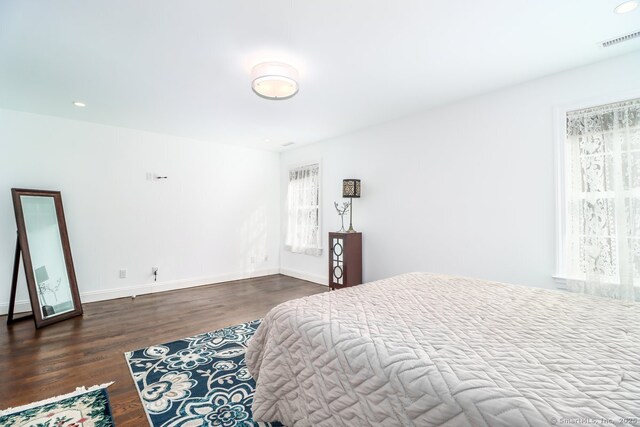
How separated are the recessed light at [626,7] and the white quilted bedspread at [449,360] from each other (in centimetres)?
185

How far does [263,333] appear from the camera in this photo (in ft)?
5.85

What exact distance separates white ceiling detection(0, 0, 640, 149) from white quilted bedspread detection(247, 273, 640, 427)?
1.85 m

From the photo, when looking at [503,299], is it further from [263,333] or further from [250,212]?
[250,212]

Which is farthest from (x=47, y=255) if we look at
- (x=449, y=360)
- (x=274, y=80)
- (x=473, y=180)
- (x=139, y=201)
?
(x=473, y=180)

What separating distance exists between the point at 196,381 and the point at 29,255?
2.79m

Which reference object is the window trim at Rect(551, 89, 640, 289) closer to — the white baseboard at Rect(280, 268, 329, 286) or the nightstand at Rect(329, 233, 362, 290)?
the nightstand at Rect(329, 233, 362, 290)

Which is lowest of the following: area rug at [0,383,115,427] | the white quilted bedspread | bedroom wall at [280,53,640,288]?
area rug at [0,383,115,427]

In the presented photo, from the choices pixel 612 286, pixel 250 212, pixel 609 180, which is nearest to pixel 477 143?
pixel 609 180

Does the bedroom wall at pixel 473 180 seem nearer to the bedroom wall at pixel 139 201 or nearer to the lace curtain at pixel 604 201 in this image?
the lace curtain at pixel 604 201

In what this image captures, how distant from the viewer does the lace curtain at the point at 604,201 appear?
7.40 ft

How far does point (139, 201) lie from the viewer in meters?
4.39

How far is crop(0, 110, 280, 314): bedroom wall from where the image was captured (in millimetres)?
3648

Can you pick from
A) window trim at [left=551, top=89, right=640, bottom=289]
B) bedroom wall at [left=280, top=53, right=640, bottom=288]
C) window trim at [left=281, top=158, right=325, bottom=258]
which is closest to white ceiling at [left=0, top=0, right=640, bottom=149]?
bedroom wall at [left=280, top=53, right=640, bottom=288]

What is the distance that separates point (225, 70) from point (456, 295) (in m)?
2.63
